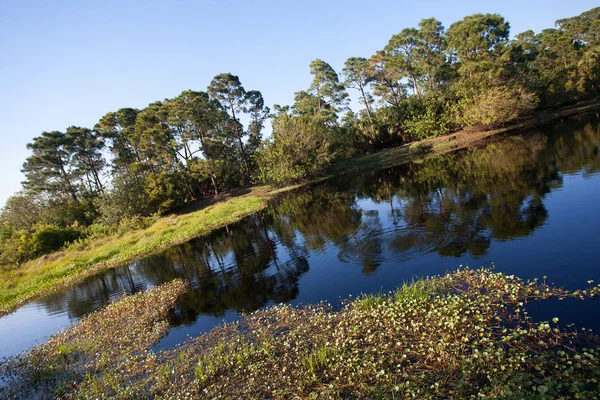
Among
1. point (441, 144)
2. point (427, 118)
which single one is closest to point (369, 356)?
point (441, 144)

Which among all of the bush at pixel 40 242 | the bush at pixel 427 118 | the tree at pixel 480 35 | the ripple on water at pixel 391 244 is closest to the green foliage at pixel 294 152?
the bush at pixel 427 118

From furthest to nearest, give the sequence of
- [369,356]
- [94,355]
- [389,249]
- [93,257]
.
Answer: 1. [93,257]
2. [389,249]
3. [94,355]
4. [369,356]

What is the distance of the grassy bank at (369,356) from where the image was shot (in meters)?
6.37

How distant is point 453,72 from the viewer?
60125mm

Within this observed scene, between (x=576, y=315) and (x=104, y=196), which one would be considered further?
(x=104, y=196)

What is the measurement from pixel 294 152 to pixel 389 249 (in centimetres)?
4239

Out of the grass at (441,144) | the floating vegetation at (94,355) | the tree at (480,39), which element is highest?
the tree at (480,39)

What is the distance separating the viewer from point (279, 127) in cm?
5844

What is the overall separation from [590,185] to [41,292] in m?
40.4

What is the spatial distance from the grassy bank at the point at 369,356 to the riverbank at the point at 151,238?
738 inches

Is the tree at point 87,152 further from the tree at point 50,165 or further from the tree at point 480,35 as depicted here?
the tree at point 480,35

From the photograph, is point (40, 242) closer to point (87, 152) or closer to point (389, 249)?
point (87, 152)

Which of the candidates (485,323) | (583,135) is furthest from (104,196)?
(583,135)

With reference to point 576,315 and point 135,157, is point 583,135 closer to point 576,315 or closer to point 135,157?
point 576,315
